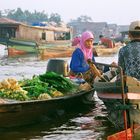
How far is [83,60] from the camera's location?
30.4 feet

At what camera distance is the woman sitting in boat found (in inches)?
361

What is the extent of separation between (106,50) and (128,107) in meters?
28.5

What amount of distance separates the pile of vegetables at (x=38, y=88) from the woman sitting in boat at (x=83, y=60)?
22.2 inches

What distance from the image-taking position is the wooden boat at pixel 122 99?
6.04 m

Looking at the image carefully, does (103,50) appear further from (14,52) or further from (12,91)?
(12,91)

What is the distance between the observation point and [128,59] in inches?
256

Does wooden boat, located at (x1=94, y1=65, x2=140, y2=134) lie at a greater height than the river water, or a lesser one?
greater

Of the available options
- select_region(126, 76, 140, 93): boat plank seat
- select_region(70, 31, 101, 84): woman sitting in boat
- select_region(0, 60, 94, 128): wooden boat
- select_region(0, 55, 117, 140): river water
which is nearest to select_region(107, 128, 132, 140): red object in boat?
select_region(126, 76, 140, 93): boat plank seat

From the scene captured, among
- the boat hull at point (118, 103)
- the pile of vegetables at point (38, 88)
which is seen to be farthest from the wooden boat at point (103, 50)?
the boat hull at point (118, 103)

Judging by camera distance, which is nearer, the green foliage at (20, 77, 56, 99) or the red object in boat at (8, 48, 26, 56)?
the green foliage at (20, 77, 56, 99)

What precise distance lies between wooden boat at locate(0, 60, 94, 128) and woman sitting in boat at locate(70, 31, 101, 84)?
67 cm

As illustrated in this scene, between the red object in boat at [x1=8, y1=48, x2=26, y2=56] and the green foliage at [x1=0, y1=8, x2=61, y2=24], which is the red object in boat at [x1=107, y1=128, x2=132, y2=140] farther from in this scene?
the green foliage at [x1=0, y1=8, x2=61, y2=24]

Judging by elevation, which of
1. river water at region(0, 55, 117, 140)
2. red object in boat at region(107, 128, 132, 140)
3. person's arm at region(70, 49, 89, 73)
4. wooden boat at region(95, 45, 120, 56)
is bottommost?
river water at region(0, 55, 117, 140)

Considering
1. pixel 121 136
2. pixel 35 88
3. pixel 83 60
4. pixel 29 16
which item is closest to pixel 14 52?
pixel 83 60
